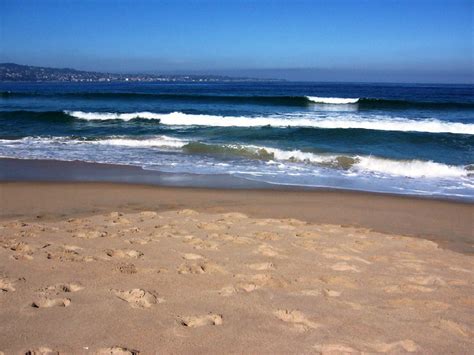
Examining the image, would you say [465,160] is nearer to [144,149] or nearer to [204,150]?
[204,150]

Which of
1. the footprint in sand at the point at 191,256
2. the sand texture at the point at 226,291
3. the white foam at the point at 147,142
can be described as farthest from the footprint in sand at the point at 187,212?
the white foam at the point at 147,142

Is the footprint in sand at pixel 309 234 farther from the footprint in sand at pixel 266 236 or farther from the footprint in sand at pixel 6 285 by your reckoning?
the footprint in sand at pixel 6 285

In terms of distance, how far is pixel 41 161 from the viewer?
11.4 m

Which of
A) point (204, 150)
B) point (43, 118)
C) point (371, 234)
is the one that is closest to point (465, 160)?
point (204, 150)

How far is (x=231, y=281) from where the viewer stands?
3770 millimetres

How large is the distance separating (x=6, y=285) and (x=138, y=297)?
41.2 inches

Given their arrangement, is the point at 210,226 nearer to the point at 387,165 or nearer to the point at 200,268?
the point at 200,268

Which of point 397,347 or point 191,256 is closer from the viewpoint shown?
point 397,347

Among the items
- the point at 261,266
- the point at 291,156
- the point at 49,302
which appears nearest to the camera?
the point at 49,302

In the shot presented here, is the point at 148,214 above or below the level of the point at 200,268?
below

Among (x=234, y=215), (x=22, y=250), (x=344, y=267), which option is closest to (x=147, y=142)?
(x=234, y=215)

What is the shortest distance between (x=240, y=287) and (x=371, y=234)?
8.56 ft

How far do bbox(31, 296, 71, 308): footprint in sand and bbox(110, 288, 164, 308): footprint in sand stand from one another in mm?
357

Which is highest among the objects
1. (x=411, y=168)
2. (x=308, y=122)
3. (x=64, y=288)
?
(x=308, y=122)
